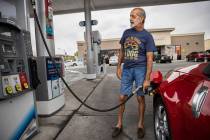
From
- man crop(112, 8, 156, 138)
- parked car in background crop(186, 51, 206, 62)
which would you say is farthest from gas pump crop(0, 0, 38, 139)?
parked car in background crop(186, 51, 206, 62)

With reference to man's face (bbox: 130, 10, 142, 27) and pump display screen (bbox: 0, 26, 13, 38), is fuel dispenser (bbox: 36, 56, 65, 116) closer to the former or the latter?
pump display screen (bbox: 0, 26, 13, 38)

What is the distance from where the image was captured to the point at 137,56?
3432mm

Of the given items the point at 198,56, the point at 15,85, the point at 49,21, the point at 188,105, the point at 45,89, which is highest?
the point at 49,21

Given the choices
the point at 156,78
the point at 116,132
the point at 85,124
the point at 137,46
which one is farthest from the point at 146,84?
the point at 85,124

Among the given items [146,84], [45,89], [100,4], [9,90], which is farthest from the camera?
[100,4]

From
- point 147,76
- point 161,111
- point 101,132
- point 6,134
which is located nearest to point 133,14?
point 147,76

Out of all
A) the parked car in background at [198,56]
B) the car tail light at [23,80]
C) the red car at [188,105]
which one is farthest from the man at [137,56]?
the parked car in background at [198,56]

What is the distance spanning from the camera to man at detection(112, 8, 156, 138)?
11.0 feet

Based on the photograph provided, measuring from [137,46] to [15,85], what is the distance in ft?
5.78

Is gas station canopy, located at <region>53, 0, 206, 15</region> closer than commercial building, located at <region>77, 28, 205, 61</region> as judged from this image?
Yes

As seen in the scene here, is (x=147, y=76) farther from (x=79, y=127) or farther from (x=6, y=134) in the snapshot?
(x=6, y=134)

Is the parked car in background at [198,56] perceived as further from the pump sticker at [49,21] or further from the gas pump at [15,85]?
the gas pump at [15,85]

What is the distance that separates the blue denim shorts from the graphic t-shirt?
0.24ft

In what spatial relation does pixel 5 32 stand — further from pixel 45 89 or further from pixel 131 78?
pixel 131 78
